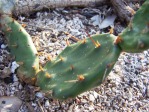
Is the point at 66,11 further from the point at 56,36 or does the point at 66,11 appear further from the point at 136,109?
the point at 136,109

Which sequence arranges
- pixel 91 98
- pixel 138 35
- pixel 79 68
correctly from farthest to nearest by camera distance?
pixel 91 98 < pixel 79 68 < pixel 138 35

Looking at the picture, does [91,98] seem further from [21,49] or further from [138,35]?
[138,35]

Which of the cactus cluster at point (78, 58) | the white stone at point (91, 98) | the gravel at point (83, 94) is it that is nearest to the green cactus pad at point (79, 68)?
the cactus cluster at point (78, 58)

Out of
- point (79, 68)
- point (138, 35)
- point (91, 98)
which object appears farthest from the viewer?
point (91, 98)

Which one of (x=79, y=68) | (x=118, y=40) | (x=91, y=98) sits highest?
(x=118, y=40)

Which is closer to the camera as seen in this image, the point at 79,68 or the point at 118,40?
the point at 118,40

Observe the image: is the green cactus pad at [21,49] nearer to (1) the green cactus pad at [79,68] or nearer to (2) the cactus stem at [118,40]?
(1) the green cactus pad at [79,68]

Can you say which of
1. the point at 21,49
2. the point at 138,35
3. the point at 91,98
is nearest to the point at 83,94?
the point at 91,98
